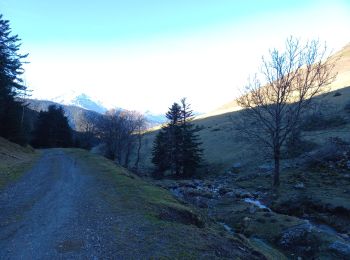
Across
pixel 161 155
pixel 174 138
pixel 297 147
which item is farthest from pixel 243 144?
pixel 161 155

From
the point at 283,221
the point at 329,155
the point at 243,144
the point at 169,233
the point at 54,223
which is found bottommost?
the point at 283,221

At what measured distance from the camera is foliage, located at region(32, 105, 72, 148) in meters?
81.9

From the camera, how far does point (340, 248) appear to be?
1366cm

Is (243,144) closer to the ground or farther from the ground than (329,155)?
farther from the ground

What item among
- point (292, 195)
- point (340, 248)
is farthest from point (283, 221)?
point (292, 195)

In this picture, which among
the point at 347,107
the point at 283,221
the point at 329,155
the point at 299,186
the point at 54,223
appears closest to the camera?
the point at 54,223

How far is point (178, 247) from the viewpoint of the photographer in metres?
10.8

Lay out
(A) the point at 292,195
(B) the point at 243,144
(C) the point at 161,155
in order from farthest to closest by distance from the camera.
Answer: (B) the point at 243,144 < (C) the point at 161,155 < (A) the point at 292,195

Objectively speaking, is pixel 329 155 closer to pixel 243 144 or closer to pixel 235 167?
pixel 235 167

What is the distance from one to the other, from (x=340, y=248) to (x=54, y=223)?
1205cm

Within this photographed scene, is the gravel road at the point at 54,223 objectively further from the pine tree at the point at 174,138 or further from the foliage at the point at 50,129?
the foliage at the point at 50,129

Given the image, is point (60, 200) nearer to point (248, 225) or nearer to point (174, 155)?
point (248, 225)

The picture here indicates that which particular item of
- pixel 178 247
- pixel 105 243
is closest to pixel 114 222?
pixel 105 243

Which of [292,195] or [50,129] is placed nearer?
[292,195]
